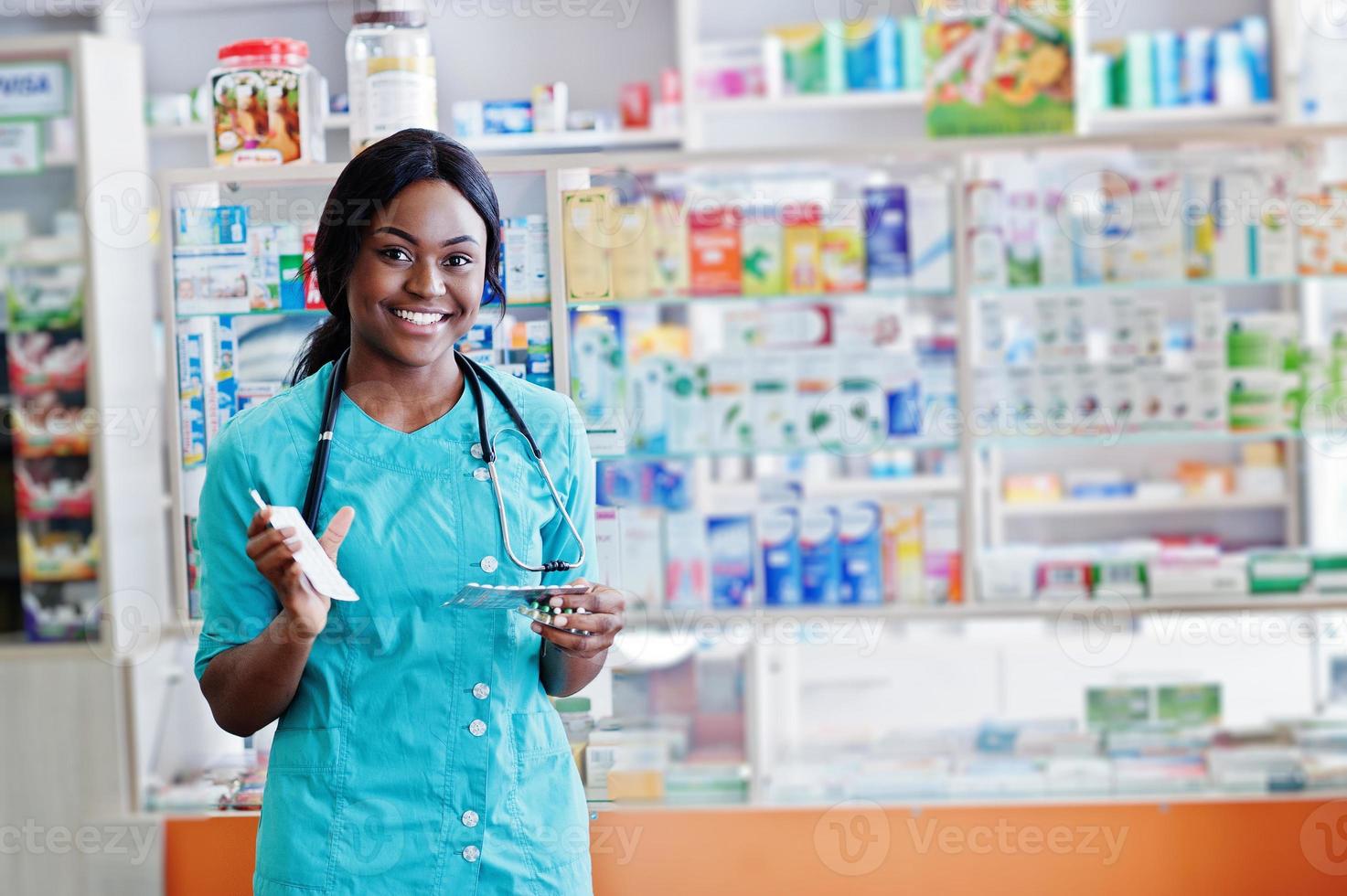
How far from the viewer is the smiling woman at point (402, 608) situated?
159 cm

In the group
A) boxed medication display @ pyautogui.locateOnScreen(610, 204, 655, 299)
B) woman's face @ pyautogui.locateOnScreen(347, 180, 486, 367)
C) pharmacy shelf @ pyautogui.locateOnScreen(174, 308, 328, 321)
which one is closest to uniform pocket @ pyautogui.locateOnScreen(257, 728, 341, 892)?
woman's face @ pyautogui.locateOnScreen(347, 180, 486, 367)

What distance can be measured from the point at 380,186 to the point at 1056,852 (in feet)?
7.95

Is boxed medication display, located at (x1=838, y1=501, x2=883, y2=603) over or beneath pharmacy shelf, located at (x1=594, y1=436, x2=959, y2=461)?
beneath

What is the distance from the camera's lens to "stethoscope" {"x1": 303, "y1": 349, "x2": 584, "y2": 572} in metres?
1.60

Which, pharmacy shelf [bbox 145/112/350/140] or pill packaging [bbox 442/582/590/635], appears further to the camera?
pharmacy shelf [bbox 145/112/350/140]

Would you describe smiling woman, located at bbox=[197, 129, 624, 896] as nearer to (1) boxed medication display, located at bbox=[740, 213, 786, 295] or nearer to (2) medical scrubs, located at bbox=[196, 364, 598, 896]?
(2) medical scrubs, located at bbox=[196, 364, 598, 896]

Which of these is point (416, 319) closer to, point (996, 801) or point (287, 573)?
point (287, 573)

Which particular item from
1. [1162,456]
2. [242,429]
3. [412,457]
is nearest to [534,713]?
[412,457]

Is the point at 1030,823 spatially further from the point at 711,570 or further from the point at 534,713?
the point at 534,713

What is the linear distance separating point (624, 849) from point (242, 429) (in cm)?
201

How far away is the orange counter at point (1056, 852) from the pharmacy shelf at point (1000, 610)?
45 cm

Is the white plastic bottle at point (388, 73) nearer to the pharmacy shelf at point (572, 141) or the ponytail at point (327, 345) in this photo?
the pharmacy shelf at point (572, 141)

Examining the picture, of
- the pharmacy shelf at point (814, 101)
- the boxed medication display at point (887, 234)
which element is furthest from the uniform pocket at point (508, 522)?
the pharmacy shelf at point (814, 101)

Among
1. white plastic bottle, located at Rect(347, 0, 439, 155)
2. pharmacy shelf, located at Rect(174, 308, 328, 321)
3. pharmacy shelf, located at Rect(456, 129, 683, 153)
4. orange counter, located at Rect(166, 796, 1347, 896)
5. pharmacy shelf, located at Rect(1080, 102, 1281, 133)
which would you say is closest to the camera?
white plastic bottle, located at Rect(347, 0, 439, 155)
